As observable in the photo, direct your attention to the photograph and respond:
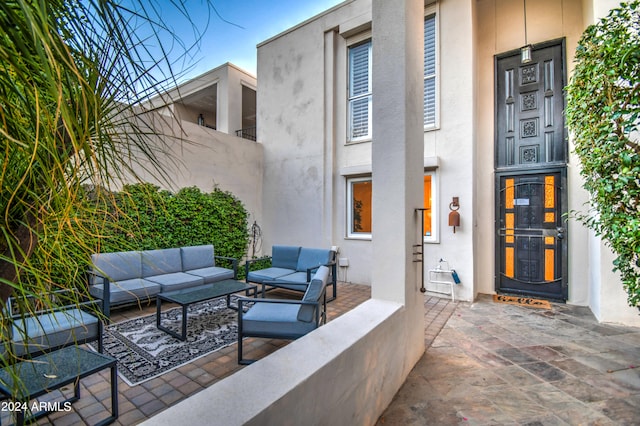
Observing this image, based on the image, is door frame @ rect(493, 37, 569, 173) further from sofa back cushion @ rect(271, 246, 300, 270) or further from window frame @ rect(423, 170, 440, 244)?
sofa back cushion @ rect(271, 246, 300, 270)

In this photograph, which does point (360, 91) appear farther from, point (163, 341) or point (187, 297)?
point (163, 341)

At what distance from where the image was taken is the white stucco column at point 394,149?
256 centimetres

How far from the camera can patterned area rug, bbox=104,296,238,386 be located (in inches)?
113

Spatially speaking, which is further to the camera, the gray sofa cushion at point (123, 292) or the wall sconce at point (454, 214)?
the wall sconce at point (454, 214)

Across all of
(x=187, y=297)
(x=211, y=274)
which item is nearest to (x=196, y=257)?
(x=211, y=274)

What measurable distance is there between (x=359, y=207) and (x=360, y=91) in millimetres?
2723

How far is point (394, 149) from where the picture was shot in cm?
259

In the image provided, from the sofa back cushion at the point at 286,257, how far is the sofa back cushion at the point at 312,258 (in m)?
0.12

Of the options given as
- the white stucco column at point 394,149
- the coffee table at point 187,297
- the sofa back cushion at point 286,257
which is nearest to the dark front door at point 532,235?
the white stucco column at point 394,149

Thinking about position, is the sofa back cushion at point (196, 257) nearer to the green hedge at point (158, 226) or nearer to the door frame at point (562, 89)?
the green hedge at point (158, 226)

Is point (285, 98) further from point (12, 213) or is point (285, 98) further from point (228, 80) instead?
point (12, 213)

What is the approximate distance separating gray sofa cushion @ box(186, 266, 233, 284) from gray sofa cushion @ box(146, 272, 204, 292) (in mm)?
124

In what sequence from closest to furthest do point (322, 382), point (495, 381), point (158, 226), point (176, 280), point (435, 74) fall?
1. point (322, 382)
2. point (495, 381)
3. point (176, 280)
4. point (158, 226)
5. point (435, 74)

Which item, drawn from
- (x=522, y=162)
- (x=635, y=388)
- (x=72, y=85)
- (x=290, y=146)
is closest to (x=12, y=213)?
(x=72, y=85)
